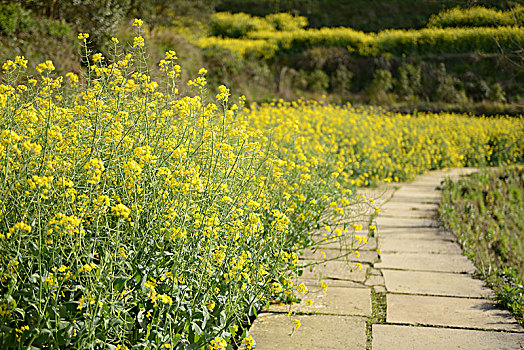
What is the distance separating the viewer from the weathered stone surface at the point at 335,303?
2.62 meters

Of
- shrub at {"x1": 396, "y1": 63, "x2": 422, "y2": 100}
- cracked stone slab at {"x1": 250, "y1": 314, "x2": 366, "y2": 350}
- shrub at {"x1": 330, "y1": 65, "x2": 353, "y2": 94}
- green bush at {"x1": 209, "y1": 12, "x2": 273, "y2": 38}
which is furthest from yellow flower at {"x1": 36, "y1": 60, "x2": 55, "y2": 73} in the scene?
green bush at {"x1": 209, "y1": 12, "x2": 273, "y2": 38}

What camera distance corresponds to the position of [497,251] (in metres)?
4.05

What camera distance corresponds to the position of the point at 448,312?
104 inches

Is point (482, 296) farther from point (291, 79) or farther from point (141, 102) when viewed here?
point (291, 79)

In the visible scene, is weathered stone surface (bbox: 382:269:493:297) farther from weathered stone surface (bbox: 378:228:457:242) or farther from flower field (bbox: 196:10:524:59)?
flower field (bbox: 196:10:524:59)

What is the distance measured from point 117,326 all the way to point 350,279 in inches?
70.3

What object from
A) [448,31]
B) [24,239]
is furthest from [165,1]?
[24,239]

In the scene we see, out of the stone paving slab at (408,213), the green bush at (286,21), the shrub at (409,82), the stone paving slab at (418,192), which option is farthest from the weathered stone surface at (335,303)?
the green bush at (286,21)

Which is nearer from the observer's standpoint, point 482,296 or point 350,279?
point 482,296

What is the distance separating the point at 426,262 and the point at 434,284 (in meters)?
0.44

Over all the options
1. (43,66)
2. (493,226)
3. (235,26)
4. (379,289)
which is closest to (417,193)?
(493,226)

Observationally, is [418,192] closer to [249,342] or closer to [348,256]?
[348,256]

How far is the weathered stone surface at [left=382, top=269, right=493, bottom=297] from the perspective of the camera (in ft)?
9.59

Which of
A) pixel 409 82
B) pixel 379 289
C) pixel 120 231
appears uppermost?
pixel 120 231
